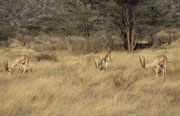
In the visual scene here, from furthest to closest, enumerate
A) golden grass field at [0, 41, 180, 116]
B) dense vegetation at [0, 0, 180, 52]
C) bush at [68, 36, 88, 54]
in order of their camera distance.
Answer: bush at [68, 36, 88, 54] < dense vegetation at [0, 0, 180, 52] < golden grass field at [0, 41, 180, 116]

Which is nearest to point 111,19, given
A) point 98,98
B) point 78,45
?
point 78,45

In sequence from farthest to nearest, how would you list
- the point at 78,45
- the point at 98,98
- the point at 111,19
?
the point at 78,45 → the point at 111,19 → the point at 98,98

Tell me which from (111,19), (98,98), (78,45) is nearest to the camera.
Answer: (98,98)

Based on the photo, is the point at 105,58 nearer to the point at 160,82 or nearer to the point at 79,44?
the point at 160,82

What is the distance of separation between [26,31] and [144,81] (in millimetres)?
31033

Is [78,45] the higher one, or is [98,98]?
[98,98]

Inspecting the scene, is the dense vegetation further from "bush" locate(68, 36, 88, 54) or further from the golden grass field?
the golden grass field

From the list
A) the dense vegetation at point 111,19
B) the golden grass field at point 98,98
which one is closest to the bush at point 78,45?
the dense vegetation at point 111,19

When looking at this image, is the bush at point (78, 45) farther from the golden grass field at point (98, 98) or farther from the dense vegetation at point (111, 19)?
the golden grass field at point (98, 98)

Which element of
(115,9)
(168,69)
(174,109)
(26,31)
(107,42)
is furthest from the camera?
(26,31)

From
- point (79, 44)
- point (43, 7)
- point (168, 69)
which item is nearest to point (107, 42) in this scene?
point (79, 44)

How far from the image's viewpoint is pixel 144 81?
21.1ft

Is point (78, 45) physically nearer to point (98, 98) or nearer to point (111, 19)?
point (111, 19)

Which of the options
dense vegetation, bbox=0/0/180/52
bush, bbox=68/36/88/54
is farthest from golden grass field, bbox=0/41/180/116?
bush, bbox=68/36/88/54
